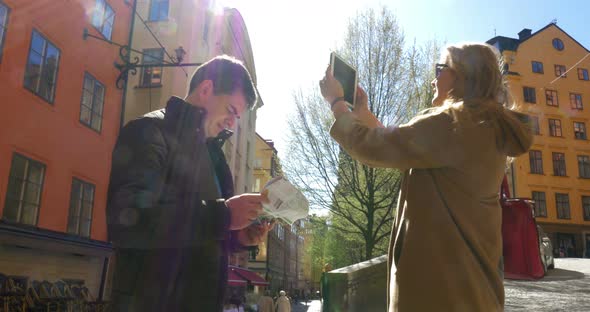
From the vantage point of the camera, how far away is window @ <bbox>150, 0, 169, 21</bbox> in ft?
66.3

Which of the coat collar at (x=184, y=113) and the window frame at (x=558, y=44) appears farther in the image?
the window frame at (x=558, y=44)

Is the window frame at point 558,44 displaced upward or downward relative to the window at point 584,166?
upward

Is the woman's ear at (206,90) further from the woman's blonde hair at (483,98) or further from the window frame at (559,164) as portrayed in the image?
the window frame at (559,164)

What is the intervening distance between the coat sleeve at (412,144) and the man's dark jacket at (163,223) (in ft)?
2.26

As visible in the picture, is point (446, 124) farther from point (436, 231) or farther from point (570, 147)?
point (570, 147)

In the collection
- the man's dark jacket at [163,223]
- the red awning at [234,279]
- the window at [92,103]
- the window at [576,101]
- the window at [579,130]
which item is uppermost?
the window at [576,101]

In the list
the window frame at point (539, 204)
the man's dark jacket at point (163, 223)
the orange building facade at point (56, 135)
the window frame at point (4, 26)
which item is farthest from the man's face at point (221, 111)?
the window frame at point (539, 204)

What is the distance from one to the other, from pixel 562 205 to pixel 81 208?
35.9m

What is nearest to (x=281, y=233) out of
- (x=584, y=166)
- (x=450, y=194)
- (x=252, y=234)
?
(x=584, y=166)

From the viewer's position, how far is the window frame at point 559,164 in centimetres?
3731

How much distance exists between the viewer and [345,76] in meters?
2.52

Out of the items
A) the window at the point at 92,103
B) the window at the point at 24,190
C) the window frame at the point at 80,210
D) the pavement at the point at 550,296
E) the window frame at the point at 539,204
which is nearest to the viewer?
the pavement at the point at 550,296

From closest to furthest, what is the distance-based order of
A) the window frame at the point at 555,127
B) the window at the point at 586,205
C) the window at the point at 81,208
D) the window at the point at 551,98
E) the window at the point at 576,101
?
the window at the point at 81,208 < the window at the point at 586,205 < the window frame at the point at 555,127 < the window at the point at 551,98 < the window at the point at 576,101

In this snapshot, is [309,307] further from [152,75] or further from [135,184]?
[135,184]
